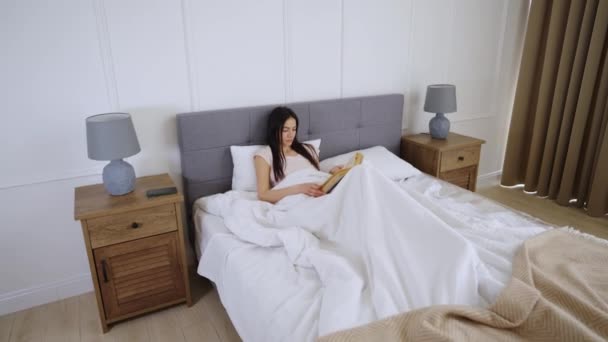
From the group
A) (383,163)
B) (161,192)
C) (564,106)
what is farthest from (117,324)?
(564,106)

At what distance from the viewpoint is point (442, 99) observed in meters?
2.99

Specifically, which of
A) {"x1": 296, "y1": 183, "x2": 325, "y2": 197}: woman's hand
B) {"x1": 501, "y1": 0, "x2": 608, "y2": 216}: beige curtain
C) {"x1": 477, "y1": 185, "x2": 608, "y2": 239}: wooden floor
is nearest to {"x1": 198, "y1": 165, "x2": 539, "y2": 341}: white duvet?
{"x1": 296, "y1": 183, "x2": 325, "y2": 197}: woman's hand

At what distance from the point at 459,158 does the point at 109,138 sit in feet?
7.63

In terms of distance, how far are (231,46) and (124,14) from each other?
60cm

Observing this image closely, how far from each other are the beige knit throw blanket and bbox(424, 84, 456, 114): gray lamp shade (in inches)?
70.8

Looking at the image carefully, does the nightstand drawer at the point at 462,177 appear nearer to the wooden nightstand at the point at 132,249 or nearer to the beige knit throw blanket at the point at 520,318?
the beige knit throw blanket at the point at 520,318

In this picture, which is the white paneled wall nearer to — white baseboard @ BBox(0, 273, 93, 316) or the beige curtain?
white baseboard @ BBox(0, 273, 93, 316)

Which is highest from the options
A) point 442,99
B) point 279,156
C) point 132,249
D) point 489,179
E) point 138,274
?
point 442,99

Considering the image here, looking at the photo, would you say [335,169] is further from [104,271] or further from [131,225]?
[104,271]

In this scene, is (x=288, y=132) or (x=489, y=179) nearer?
(x=288, y=132)

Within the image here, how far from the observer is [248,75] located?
2.54m

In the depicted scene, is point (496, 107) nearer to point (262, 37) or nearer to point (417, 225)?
point (262, 37)

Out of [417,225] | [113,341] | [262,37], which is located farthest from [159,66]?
[417,225]

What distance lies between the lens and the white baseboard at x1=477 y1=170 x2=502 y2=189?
12.9 ft
